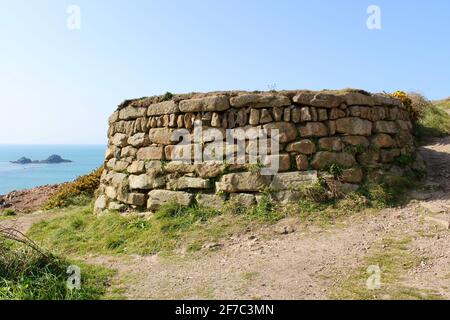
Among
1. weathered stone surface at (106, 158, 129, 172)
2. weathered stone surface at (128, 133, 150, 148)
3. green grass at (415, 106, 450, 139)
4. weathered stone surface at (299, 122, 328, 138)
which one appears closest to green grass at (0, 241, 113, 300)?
weathered stone surface at (128, 133, 150, 148)

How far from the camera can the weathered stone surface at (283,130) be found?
6.59m

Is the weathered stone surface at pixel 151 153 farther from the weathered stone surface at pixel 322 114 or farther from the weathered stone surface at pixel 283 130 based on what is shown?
the weathered stone surface at pixel 322 114

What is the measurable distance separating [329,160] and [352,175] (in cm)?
43

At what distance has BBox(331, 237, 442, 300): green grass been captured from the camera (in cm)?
374

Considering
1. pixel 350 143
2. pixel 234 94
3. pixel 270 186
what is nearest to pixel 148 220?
pixel 270 186

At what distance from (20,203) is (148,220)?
25.9ft

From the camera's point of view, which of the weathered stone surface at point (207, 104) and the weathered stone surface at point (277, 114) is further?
the weathered stone surface at point (207, 104)

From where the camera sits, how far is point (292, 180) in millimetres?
6422

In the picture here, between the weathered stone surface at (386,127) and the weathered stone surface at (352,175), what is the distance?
3.68ft

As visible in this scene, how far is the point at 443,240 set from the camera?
4.95m

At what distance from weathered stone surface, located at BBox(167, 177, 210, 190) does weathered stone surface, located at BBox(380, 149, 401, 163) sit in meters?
3.10

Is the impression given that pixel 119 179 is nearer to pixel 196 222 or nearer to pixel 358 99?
pixel 196 222

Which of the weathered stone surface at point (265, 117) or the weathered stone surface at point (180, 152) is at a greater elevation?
the weathered stone surface at point (265, 117)

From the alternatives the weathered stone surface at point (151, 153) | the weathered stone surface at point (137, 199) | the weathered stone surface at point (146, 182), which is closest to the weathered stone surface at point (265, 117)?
the weathered stone surface at point (151, 153)
